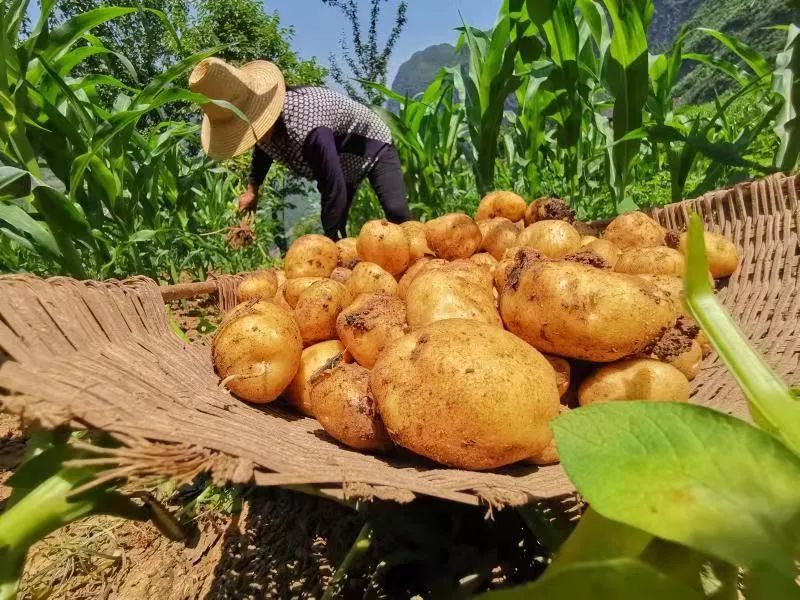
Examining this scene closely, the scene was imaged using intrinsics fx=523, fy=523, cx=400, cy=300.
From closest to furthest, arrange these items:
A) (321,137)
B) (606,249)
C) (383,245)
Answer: (606,249)
(383,245)
(321,137)

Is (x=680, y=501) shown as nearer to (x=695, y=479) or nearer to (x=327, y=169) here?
(x=695, y=479)

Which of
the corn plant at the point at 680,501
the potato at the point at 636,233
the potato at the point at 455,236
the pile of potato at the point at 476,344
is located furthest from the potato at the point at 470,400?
the potato at the point at 636,233

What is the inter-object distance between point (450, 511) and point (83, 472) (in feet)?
2.24

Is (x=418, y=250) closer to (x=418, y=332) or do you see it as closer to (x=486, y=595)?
(x=418, y=332)


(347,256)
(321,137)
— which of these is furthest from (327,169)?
(347,256)

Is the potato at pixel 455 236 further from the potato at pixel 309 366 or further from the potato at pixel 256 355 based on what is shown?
the potato at pixel 256 355

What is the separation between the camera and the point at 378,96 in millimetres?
9766

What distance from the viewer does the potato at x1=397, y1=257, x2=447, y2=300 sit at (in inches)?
62.2

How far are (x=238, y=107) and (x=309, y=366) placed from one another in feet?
7.41

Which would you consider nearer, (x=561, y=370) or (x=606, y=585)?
(x=606, y=585)

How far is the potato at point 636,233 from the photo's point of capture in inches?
66.2

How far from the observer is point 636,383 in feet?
3.53

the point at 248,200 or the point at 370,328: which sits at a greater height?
the point at 248,200

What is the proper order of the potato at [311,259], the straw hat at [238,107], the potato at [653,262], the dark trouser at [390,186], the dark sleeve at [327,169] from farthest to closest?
the dark trouser at [390,186]
the dark sleeve at [327,169]
the straw hat at [238,107]
the potato at [311,259]
the potato at [653,262]
